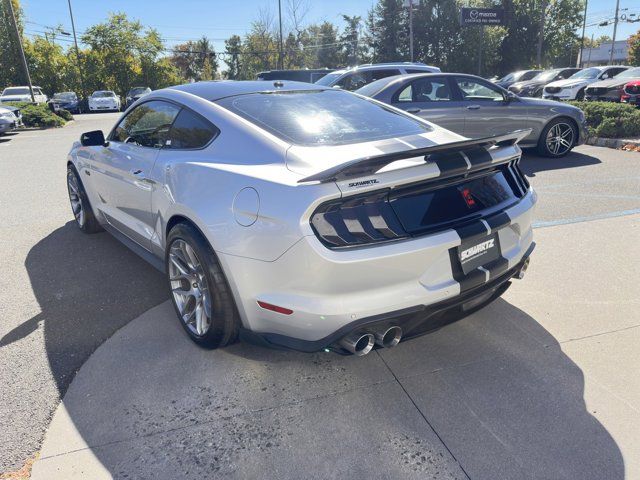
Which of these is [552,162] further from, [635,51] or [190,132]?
[635,51]

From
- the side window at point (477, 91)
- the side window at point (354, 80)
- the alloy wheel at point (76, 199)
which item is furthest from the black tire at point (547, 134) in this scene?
the alloy wheel at point (76, 199)

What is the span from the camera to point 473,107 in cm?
841

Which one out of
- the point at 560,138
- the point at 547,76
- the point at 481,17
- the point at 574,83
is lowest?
the point at 560,138

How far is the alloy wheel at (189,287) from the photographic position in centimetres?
A: 296

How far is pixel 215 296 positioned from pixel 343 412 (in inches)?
36.0

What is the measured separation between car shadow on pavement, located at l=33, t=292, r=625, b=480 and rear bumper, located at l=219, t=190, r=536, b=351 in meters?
0.42

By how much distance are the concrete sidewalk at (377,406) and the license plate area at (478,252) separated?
64 centimetres

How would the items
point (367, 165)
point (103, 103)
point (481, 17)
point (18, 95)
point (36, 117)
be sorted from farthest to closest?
point (481, 17), point (103, 103), point (18, 95), point (36, 117), point (367, 165)

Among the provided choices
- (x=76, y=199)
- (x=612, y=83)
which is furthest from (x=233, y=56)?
(x=76, y=199)

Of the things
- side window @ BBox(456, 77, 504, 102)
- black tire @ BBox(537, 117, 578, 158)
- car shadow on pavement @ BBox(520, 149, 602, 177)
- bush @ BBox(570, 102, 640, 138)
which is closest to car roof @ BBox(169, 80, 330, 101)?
car shadow on pavement @ BBox(520, 149, 602, 177)

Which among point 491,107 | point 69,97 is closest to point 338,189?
point 491,107

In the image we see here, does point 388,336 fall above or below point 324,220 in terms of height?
below

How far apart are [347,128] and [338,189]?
958 mm

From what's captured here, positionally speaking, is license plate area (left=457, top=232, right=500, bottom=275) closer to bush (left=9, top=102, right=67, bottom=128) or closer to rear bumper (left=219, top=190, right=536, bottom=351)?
rear bumper (left=219, top=190, right=536, bottom=351)
